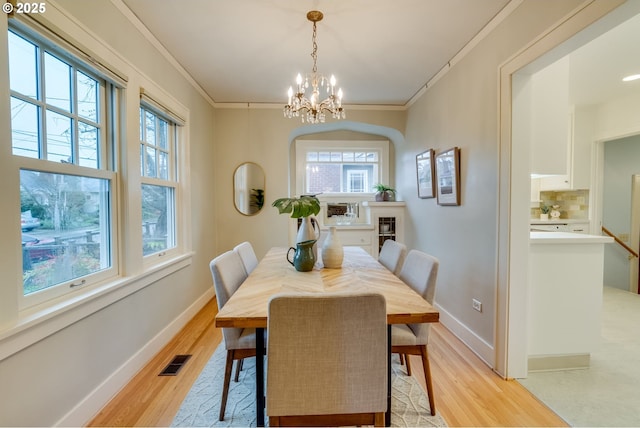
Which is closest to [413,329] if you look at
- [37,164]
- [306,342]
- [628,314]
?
[306,342]

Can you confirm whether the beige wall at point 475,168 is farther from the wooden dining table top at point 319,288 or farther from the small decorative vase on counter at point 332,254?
the small decorative vase on counter at point 332,254

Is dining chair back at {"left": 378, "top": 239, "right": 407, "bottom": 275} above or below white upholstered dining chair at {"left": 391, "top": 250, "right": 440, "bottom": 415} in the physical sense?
above

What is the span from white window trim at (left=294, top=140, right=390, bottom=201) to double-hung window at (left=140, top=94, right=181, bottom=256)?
1.92 meters

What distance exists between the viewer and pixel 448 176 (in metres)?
2.75

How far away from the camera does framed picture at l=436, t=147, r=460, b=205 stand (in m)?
2.60

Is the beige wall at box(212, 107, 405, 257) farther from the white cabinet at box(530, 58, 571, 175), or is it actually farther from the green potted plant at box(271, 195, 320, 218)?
the green potted plant at box(271, 195, 320, 218)

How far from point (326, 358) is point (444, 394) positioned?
1223mm

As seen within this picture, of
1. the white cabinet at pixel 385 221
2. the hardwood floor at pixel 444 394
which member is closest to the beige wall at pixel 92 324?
the hardwood floor at pixel 444 394

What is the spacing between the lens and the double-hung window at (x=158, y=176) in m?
2.38

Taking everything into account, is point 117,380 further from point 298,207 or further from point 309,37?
point 309,37

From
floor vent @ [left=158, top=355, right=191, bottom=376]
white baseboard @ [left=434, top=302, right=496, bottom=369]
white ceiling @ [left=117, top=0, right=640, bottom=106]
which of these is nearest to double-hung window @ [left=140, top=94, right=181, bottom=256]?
white ceiling @ [left=117, top=0, right=640, bottom=106]

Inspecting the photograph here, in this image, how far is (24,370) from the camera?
4.09ft

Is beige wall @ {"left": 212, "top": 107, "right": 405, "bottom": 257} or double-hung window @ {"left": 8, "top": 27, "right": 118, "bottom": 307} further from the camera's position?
beige wall @ {"left": 212, "top": 107, "right": 405, "bottom": 257}

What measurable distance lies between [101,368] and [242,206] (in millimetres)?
2501
